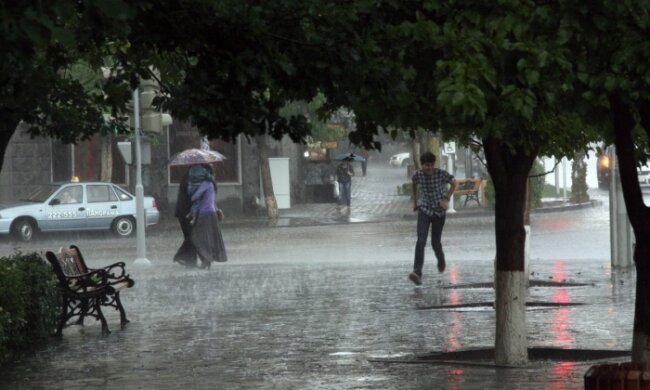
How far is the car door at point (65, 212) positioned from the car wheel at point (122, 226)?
2.72ft

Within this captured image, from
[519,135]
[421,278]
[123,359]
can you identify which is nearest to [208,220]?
[421,278]

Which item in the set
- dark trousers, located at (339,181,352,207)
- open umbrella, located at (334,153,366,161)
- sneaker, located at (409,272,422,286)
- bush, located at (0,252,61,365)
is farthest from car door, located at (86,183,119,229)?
bush, located at (0,252,61,365)

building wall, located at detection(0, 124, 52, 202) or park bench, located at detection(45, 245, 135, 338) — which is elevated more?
building wall, located at detection(0, 124, 52, 202)

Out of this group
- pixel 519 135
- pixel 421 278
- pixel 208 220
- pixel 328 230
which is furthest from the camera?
pixel 328 230

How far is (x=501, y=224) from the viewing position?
42.7 ft

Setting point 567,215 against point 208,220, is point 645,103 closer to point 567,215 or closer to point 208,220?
point 208,220

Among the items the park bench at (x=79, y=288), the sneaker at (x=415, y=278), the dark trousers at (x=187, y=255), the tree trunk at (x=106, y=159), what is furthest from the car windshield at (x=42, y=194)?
the park bench at (x=79, y=288)

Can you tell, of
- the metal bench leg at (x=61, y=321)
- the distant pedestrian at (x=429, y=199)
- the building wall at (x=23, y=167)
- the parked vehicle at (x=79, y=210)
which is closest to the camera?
the metal bench leg at (x=61, y=321)

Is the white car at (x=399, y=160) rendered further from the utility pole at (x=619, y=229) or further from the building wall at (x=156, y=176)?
the utility pole at (x=619, y=229)

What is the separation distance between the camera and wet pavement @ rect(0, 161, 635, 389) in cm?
1214

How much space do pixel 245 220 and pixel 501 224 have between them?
33.1 m

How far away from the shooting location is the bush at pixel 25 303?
13.3 meters

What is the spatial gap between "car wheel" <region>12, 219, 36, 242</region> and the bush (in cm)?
2334

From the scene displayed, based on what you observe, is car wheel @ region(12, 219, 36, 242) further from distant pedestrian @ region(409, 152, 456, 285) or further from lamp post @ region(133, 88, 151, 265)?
distant pedestrian @ region(409, 152, 456, 285)
